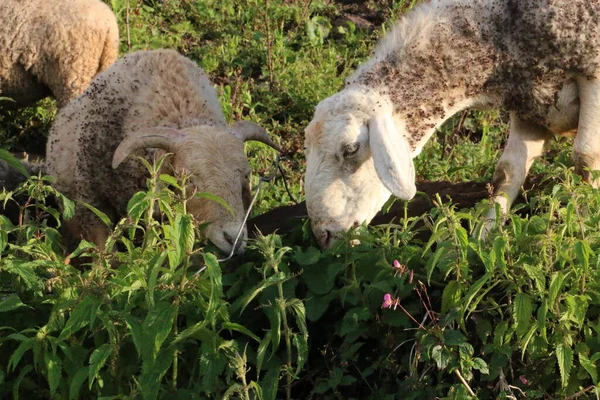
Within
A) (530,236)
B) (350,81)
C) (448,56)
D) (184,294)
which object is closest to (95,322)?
(184,294)

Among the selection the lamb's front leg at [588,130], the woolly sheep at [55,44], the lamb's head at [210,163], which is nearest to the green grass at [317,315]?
the lamb's head at [210,163]

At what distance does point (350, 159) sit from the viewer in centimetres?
494

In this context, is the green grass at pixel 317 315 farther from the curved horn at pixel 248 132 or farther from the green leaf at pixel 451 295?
the curved horn at pixel 248 132

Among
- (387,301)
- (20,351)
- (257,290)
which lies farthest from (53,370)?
(387,301)

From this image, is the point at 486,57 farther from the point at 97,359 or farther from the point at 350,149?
the point at 97,359

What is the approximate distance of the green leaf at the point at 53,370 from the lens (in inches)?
148

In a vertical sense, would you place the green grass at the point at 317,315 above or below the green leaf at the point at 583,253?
below

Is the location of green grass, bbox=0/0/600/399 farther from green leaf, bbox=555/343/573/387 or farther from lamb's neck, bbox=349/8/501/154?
lamb's neck, bbox=349/8/501/154

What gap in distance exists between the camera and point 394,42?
5285 millimetres

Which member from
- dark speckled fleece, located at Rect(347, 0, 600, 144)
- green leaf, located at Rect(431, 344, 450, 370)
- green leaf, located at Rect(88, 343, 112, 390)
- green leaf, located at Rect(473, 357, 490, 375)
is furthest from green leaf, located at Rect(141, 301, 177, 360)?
dark speckled fleece, located at Rect(347, 0, 600, 144)

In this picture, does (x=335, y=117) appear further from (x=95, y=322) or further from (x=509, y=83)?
(x=95, y=322)

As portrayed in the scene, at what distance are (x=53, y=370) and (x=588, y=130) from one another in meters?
2.78

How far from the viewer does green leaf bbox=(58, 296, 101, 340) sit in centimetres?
377

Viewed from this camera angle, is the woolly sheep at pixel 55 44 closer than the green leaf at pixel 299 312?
No
